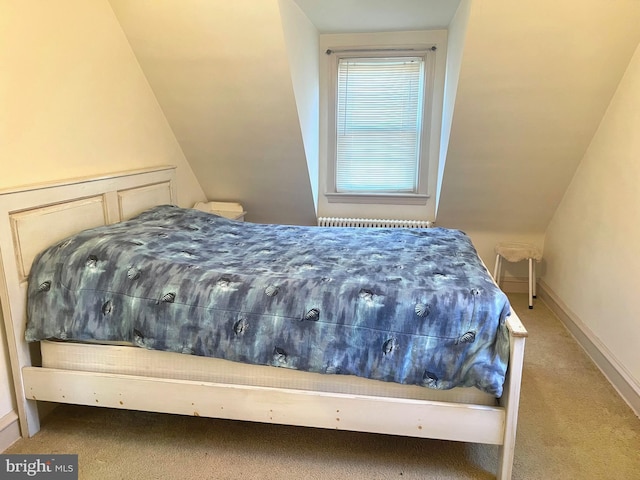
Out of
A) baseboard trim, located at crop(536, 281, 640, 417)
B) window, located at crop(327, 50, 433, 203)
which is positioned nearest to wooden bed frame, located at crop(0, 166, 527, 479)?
baseboard trim, located at crop(536, 281, 640, 417)

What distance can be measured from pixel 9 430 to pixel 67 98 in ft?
5.00

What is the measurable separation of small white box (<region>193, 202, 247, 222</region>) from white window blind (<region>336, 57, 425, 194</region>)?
851 mm

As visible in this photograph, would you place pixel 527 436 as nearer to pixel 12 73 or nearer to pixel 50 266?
pixel 50 266

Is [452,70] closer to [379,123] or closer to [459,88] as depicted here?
[459,88]

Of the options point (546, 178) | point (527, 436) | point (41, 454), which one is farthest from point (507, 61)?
point (41, 454)

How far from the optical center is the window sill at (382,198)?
12.4 ft

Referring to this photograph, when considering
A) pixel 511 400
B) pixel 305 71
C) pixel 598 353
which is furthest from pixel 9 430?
pixel 598 353

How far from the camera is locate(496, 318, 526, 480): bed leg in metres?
1.60

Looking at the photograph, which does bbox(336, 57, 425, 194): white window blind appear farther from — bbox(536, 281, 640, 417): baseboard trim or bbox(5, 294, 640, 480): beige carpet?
bbox(5, 294, 640, 480): beige carpet

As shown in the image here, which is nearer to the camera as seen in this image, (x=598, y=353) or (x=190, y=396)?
(x=190, y=396)

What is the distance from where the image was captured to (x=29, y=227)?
1.94m

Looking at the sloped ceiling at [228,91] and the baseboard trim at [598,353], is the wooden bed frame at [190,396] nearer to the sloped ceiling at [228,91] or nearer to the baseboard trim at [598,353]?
the baseboard trim at [598,353]

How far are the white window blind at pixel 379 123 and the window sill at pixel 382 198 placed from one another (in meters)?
0.06

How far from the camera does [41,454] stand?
1.87 metres
